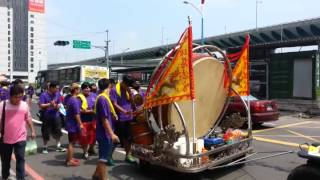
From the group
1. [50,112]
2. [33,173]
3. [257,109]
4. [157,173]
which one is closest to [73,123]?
[33,173]

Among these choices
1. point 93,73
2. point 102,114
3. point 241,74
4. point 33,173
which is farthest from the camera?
point 93,73

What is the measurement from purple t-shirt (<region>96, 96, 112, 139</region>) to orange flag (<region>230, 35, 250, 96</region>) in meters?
3.08

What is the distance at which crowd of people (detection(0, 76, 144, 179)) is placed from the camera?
6.39m

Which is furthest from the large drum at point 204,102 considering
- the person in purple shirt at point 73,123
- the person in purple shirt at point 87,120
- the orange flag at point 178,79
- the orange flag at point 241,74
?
the person in purple shirt at point 87,120

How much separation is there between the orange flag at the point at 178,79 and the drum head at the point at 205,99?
0.64 metres

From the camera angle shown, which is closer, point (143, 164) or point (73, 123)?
point (143, 164)

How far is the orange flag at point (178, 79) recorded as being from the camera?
6.31m

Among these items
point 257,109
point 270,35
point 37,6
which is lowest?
point 257,109

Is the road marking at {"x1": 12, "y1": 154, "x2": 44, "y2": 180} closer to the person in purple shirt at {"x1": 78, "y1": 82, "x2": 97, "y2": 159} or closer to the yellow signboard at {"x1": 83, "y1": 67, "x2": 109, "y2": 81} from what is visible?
the person in purple shirt at {"x1": 78, "y1": 82, "x2": 97, "y2": 159}

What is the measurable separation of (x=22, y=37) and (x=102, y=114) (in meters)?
89.7

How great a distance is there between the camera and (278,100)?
2388 cm

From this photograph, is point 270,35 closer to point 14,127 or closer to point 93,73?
point 93,73

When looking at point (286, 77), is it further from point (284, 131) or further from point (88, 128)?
point (88, 128)

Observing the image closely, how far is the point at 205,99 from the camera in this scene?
26.1 ft
